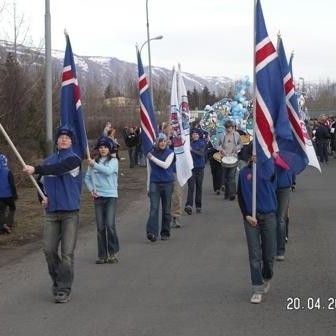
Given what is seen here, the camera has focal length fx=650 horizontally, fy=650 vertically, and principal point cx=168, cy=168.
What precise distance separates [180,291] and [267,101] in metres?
2.33

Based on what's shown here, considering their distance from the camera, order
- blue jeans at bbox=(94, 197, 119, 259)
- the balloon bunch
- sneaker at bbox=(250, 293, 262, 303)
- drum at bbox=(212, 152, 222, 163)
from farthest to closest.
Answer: the balloon bunch, drum at bbox=(212, 152, 222, 163), blue jeans at bbox=(94, 197, 119, 259), sneaker at bbox=(250, 293, 262, 303)

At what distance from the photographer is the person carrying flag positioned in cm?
699

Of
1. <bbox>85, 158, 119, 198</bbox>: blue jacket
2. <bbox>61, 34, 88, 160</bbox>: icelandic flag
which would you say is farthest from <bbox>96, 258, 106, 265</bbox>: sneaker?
<bbox>61, 34, 88, 160</bbox>: icelandic flag

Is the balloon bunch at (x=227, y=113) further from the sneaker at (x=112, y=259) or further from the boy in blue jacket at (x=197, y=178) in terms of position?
the sneaker at (x=112, y=259)

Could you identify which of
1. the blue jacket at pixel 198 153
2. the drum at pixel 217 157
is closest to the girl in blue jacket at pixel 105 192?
the blue jacket at pixel 198 153

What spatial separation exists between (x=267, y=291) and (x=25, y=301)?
2649mm

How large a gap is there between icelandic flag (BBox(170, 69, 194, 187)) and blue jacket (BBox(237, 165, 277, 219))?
541 cm

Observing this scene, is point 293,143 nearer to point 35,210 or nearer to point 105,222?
point 105,222

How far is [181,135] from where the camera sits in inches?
496

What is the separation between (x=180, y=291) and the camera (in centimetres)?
732

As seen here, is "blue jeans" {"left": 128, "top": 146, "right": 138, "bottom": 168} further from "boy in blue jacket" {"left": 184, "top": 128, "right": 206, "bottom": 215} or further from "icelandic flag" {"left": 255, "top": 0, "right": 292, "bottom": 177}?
"icelandic flag" {"left": 255, "top": 0, "right": 292, "bottom": 177}

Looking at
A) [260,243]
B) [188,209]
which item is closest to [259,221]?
[260,243]

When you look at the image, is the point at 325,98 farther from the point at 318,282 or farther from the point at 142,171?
the point at 318,282

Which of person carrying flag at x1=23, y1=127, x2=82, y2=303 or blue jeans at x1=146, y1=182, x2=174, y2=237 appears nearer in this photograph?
person carrying flag at x1=23, y1=127, x2=82, y2=303
